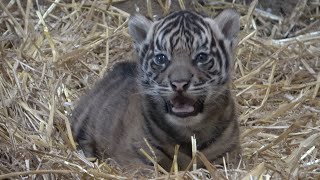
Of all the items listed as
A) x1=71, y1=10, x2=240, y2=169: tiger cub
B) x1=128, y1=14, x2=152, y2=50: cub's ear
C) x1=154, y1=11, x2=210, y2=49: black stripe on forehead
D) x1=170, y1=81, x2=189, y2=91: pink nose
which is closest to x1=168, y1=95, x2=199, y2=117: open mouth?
x1=71, y1=10, x2=240, y2=169: tiger cub

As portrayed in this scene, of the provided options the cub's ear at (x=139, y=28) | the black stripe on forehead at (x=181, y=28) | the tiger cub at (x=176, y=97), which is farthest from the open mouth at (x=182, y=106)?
the cub's ear at (x=139, y=28)

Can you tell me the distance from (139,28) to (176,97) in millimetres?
Result: 698

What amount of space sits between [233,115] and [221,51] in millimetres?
372

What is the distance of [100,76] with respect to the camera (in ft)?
22.4

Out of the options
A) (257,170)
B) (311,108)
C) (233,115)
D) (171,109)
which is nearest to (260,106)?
Result: (311,108)

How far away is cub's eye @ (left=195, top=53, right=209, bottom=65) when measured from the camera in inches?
203

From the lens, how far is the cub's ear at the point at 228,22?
18.0ft

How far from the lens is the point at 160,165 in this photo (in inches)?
203

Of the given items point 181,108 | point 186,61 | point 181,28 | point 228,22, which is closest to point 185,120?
point 181,108

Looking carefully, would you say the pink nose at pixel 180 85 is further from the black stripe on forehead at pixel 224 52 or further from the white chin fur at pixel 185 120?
the black stripe on forehead at pixel 224 52

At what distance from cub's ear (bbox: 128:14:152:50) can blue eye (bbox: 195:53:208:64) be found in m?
0.48

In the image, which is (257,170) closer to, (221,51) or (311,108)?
(221,51)

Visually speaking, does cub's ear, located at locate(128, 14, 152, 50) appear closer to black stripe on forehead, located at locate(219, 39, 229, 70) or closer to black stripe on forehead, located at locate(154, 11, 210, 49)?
black stripe on forehead, located at locate(154, 11, 210, 49)

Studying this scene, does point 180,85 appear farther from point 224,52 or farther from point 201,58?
point 224,52
